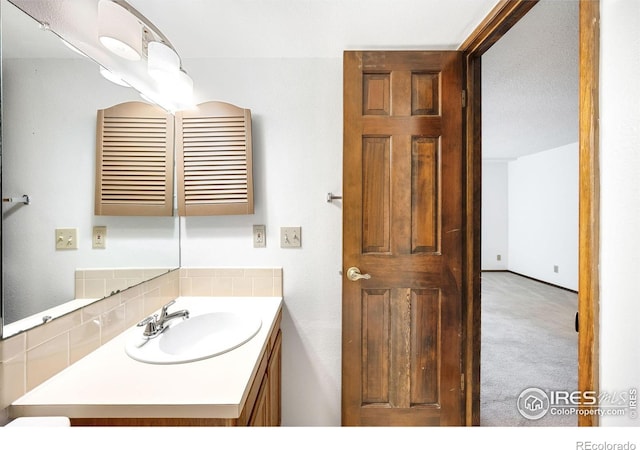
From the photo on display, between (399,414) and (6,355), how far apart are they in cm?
148

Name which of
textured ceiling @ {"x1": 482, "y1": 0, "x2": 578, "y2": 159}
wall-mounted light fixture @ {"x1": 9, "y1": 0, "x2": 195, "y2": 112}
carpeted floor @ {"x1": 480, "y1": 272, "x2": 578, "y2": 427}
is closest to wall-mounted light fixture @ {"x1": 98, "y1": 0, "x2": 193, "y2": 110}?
wall-mounted light fixture @ {"x1": 9, "y1": 0, "x2": 195, "y2": 112}

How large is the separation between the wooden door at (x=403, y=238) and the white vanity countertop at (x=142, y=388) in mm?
661

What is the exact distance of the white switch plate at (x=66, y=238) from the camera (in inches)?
30.6

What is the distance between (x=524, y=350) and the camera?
227 cm

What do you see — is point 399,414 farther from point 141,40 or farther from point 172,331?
point 141,40

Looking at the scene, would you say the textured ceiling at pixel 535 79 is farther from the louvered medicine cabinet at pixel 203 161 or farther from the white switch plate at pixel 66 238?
the white switch plate at pixel 66 238

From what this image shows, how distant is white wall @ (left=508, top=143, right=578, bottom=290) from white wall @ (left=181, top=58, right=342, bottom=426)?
4.74 metres

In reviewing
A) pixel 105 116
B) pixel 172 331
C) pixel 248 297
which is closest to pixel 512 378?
pixel 248 297

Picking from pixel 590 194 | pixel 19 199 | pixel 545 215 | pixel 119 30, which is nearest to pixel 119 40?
pixel 119 30

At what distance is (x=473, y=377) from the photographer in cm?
127

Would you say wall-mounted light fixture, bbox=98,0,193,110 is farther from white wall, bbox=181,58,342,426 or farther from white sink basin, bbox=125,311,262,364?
white sink basin, bbox=125,311,262,364

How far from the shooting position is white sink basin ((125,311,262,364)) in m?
0.80

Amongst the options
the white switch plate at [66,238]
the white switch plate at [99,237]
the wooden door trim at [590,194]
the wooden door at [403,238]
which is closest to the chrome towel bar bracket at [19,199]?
the white switch plate at [66,238]

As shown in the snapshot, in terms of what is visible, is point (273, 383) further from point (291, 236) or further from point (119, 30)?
point (119, 30)
